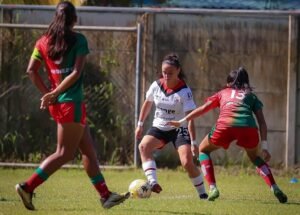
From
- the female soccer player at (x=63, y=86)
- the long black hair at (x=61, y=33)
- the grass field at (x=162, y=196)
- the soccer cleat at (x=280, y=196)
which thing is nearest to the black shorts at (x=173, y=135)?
the grass field at (x=162, y=196)

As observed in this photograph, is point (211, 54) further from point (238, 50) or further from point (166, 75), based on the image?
point (166, 75)

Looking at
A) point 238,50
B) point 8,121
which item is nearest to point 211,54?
point 238,50

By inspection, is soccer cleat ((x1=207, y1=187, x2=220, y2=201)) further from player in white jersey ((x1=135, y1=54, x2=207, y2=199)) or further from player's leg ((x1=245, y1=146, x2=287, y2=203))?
player's leg ((x1=245, y1=146, x2=287, y2=203))

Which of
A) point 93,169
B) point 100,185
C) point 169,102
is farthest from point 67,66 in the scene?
point 169,102

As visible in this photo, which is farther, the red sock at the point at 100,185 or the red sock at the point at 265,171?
the red sock at the point at 265,171

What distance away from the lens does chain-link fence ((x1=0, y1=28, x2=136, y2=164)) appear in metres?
14.9

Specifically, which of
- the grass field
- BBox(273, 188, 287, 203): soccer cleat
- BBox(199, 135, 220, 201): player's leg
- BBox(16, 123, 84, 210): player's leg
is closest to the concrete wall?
the grass field

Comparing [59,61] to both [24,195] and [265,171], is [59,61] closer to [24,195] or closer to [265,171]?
[24,195]

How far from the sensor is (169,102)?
1028 cm

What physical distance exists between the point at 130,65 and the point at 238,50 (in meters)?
1.93

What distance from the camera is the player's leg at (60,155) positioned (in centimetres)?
773

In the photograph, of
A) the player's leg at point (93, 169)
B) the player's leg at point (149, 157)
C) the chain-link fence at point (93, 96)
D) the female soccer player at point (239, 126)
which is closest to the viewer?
the player's leg at point (93, 169)

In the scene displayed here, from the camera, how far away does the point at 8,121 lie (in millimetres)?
14953

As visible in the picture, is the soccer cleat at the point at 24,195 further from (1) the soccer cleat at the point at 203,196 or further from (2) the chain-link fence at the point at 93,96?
(2) the chain-link fence at the point at 93,96
